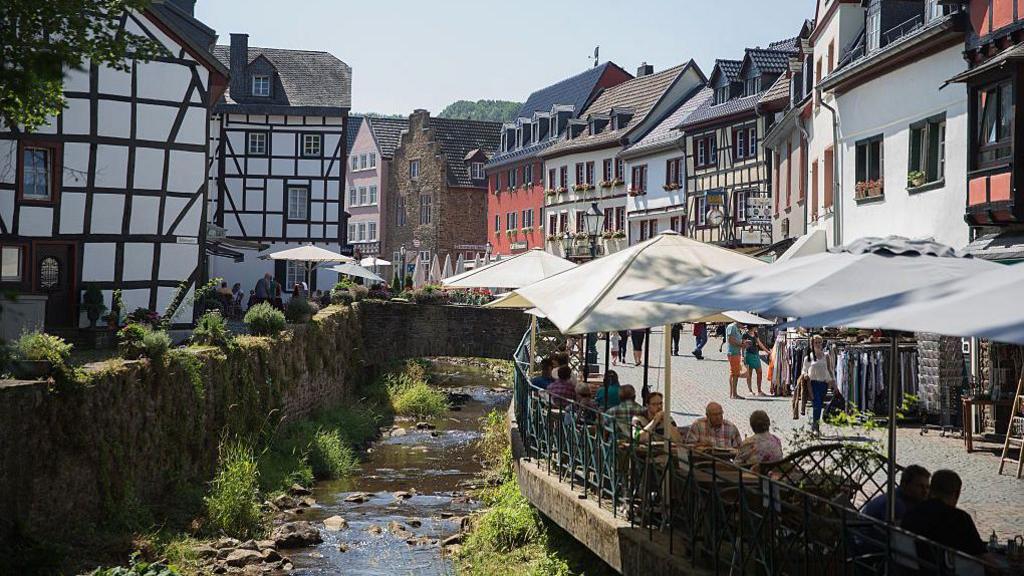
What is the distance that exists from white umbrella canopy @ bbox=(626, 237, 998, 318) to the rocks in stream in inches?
385

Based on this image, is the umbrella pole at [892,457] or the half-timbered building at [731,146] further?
the half-timbered building at [731,146]

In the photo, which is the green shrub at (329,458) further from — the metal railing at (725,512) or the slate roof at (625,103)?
the slate roof at (625,103)

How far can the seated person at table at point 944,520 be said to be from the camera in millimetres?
7461

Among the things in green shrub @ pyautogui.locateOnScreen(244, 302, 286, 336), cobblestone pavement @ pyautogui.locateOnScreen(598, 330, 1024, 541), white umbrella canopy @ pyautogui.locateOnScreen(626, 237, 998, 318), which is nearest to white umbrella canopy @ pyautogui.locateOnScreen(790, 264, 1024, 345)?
white umbrella canopy @ pyautogui.locateOnScreen(626, 237, 998, 318)

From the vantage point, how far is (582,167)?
200 ft

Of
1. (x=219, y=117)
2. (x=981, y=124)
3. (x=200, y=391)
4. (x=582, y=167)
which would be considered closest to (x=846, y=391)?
(x=981, y=124)

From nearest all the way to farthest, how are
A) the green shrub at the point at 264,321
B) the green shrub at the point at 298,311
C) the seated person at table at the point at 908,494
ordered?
1. the seated person at table at the point at 908,494
2. the green shrub at the point at 264,321
3. the green shrub at the point at 298,311

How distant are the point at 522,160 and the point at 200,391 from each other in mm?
49239

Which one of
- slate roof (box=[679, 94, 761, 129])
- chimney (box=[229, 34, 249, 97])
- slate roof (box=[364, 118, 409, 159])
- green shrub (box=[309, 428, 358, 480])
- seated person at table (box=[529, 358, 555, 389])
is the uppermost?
slate roof (box=[364, 118, 409, 159])

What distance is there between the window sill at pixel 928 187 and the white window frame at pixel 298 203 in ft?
91.6

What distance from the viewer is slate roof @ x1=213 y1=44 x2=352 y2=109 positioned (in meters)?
46.0

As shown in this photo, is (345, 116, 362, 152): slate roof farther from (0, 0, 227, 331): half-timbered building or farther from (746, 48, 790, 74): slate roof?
(0, 0, 227, 331): half-timbered building

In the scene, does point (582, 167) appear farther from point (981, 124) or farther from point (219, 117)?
point (981, 124)

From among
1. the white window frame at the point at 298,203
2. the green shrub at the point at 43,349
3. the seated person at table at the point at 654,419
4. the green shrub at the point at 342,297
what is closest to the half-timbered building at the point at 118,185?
the green shrub at the point at 342,297
